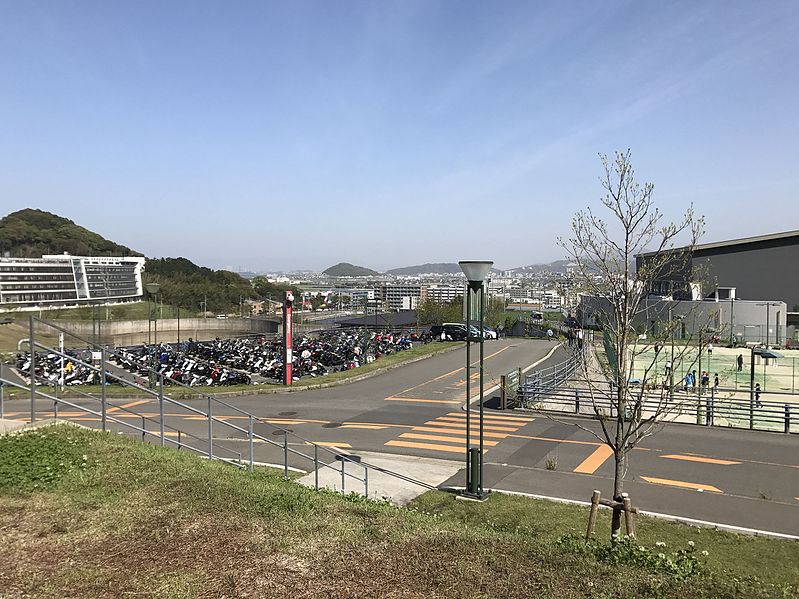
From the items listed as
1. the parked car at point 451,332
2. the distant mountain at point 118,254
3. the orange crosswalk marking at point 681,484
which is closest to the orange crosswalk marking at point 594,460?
the orange crosswalk marking at point 681,484

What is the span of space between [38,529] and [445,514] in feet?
22.4

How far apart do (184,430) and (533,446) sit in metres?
11.3

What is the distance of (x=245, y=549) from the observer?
5586 millimetres

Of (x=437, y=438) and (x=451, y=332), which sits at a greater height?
(x=451, y=332)

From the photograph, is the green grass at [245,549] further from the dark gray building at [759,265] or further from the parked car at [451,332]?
the dark gray building at [759,265]

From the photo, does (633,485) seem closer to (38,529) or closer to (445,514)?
(445,514)

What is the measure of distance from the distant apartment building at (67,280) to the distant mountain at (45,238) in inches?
927

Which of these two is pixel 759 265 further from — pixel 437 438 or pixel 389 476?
pixel 389 476

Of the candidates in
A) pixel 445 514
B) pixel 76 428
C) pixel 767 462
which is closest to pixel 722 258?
pixel 767 462

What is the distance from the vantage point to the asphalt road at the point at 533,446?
1182cm

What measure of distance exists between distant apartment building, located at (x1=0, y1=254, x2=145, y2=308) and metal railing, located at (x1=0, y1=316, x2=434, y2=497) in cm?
9078

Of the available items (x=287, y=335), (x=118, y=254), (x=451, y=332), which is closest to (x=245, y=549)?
(x=287, y=335)

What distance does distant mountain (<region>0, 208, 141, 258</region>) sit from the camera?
140m

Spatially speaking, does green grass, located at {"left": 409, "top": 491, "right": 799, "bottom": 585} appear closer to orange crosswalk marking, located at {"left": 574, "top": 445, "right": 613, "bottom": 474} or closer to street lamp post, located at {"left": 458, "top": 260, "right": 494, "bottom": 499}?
street lamp post, located at {"left": 458, "top": 260, "right": 494, "bottom": 499}
